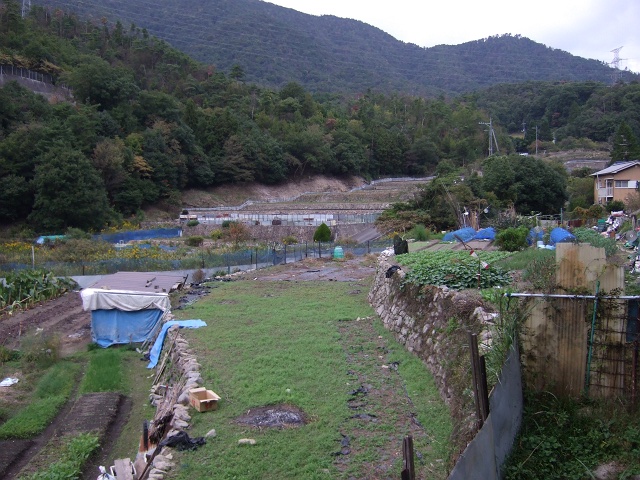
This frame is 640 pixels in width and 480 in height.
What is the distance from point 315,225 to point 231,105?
148ft

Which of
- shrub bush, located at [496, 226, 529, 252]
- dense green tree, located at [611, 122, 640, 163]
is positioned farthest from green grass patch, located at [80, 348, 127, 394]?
dense green tree, located at [611, 122, 640, 163]

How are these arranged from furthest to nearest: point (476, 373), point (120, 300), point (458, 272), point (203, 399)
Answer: point (120, 300), point (458, 272), point (203, 399), point (476, 373)

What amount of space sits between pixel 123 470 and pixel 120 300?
8872 millimetres

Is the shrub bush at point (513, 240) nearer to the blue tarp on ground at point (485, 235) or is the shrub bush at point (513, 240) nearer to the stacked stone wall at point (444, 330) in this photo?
the blue tarp on ground at point (485, 235)

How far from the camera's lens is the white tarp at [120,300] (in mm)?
16578

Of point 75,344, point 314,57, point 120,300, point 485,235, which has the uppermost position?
point 314,57

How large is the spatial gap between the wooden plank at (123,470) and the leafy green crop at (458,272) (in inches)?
239

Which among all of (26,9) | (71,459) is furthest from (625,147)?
(26,9)

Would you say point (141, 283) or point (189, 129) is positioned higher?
point (189, 129)

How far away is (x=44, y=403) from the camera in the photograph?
501 inches

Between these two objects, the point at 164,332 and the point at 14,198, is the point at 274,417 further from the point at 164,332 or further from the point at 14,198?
the point at 14,198

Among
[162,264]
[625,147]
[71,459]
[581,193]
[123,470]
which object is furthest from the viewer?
[625,147]

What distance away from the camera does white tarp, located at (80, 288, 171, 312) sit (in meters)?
16.6

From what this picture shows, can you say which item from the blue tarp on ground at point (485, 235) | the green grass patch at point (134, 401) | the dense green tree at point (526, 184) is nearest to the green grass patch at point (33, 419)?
the green grass patch at point (134, 401)
